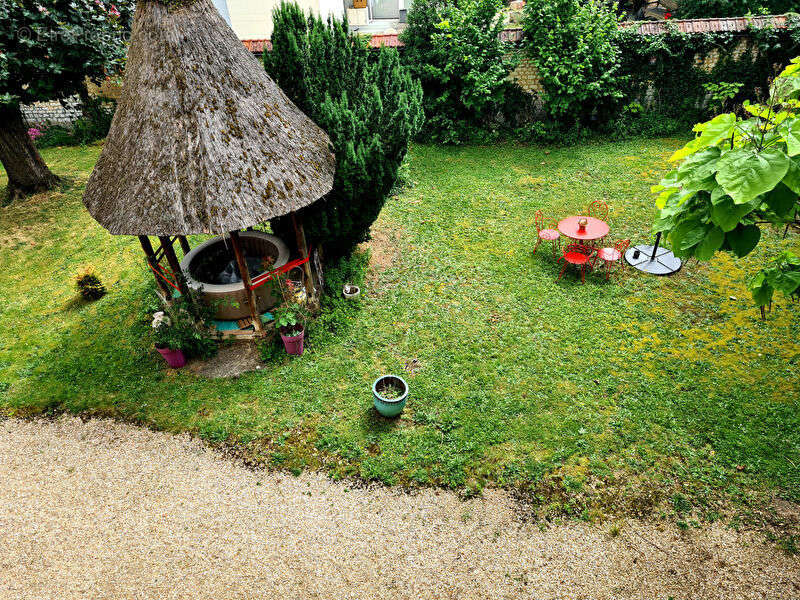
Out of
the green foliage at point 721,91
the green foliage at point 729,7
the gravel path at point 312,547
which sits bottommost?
the gravel path at point 312,547

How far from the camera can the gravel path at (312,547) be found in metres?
5.33

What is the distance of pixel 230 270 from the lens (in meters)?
9.45

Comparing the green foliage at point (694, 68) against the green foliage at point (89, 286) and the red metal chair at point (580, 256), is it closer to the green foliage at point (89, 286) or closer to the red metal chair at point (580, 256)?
the red metal chair at point (580, 256)

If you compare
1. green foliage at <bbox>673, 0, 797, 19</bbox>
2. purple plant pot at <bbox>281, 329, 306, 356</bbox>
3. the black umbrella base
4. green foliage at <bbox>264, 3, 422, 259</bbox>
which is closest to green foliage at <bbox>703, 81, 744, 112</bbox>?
green foliage at <bbox>673, 0, 797, 19</bbox>

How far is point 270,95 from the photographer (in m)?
7.94

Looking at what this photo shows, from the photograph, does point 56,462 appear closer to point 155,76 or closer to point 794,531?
point 155,76

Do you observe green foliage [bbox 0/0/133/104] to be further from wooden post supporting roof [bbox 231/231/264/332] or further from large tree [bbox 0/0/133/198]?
wooden post supporting roof [bbox 231/231/264/332]

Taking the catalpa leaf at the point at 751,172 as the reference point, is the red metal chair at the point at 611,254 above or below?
below

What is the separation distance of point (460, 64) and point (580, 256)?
30.2 feet

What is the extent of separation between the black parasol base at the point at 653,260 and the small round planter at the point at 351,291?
6.26m

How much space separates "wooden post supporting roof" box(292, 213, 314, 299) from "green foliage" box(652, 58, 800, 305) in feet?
20.8

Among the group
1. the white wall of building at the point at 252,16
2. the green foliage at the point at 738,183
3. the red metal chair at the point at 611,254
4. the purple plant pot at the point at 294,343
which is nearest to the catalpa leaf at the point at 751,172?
the green foliage at the point at 738,183

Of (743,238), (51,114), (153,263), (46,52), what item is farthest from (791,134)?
(51,114)

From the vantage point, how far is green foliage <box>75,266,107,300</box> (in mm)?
10164
